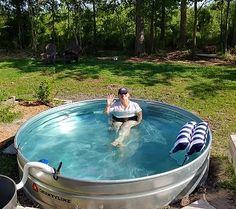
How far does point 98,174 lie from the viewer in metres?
6.77

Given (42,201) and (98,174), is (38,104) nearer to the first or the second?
(98,174)

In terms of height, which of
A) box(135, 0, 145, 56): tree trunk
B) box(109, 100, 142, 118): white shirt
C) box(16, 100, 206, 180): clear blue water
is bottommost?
box(16, 100, 206, 180): clear blue water

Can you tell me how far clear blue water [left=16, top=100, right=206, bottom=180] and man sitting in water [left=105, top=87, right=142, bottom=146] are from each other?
0.70 feet

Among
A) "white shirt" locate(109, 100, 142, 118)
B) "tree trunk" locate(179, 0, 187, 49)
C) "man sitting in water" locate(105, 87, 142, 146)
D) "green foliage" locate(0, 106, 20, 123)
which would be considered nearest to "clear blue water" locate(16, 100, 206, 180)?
"man sitting in water" locate(105, 87, 142, 146)

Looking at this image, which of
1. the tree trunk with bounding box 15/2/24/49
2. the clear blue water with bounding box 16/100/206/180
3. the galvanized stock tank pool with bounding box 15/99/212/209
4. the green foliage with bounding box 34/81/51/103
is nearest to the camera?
the galvanized stock tank pool with bounding box 15/99/212/209

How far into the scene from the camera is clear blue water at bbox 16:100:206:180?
7020 mm

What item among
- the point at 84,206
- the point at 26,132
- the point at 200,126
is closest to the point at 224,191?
the point at 200,126

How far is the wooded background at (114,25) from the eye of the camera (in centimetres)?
1862

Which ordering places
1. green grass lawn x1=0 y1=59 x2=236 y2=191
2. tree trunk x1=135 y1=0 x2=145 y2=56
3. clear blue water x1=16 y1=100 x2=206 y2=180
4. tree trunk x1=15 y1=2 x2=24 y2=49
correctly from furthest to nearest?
tree trunk x1=15 y1=2 x2=24 y2=49 < tree trunk x1=135 y1=0 x2=145 y2=56 < green grass lawn x1=0 y1=59 x2=236 y2=191 < clear blue water x1=16 y1=100 x2=206 y2=180

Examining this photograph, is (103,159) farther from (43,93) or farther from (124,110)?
(43,93)

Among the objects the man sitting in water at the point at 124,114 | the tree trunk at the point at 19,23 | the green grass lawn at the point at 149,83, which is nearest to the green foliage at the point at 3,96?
the green grass lawn at the point at 149,83

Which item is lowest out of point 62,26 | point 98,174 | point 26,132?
point 98,174

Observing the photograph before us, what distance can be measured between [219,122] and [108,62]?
26.4 feet

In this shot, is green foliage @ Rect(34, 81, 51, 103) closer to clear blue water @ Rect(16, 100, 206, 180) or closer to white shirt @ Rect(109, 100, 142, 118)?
clear blue water @ Rect(16, 100, 206, 180)
